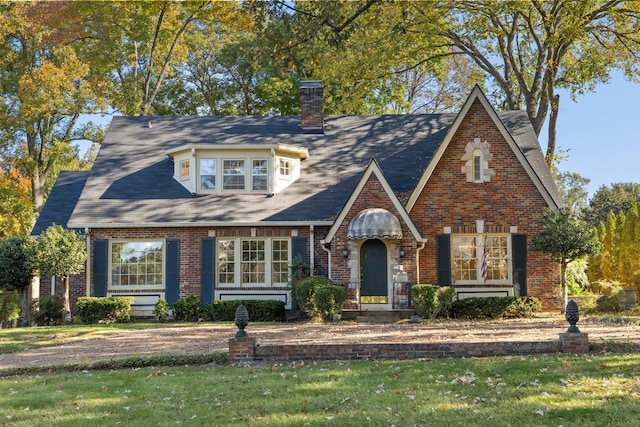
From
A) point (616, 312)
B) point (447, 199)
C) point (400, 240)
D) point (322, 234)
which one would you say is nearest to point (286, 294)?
point (322, 234)

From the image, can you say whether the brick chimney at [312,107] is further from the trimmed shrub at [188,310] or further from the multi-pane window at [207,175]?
the trimmed shrub at [188,310]

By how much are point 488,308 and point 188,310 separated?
890 centimetres

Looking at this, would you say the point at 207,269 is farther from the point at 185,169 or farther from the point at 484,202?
the point at 484,202

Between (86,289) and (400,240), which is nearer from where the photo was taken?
(400,240)

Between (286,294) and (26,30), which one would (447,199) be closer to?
(286,294)

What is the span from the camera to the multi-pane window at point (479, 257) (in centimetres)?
2133

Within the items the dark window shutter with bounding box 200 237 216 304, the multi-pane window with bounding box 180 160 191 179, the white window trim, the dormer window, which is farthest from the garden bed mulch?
the multi-pane window with bounding box 180 160 191 179

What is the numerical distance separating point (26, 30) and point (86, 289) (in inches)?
741

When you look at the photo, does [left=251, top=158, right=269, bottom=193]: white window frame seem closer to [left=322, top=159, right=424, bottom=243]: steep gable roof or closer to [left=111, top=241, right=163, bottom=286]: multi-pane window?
[left=322, top=159, right=424, bottom=243]: steep gable roof

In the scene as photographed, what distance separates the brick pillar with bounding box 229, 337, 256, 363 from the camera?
11.5 m

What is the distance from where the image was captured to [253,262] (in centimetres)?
2186

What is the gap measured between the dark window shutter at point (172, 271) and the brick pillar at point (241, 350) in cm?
1033

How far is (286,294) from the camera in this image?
2158 centimetres

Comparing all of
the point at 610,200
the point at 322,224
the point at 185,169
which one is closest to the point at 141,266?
the point at 185,169
